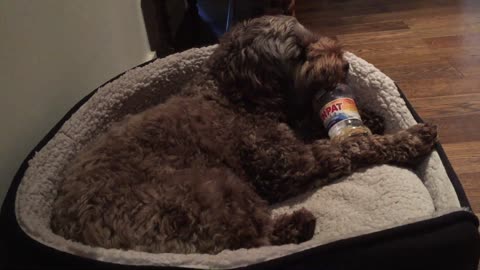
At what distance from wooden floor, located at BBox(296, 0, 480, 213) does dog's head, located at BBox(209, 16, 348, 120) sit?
773 mm

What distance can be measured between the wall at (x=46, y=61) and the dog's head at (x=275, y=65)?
56 cm

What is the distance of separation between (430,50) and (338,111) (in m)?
1.54

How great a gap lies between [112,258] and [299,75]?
2.92 ft

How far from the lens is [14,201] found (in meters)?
1.42

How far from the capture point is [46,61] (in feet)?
5.82

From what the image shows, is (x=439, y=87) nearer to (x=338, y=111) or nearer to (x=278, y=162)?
(x=338, y=111)

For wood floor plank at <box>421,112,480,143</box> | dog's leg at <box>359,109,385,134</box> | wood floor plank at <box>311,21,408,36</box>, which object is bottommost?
wood floor plank at <box>421,112,480,143</box>

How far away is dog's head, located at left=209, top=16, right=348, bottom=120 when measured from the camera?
1748 millimetres

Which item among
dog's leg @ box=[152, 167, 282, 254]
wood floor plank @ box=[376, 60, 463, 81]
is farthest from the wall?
wood floor plank @ box=[376, 60, 463, 81]

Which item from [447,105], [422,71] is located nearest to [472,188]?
[447,105]

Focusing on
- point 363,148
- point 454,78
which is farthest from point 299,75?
point 454,78

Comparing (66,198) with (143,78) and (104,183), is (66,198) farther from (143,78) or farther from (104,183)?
(143,78)

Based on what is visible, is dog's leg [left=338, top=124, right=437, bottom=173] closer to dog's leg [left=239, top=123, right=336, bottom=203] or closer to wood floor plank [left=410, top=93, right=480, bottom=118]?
dog's leg [left=239, top=123, right=336, bottom=203]

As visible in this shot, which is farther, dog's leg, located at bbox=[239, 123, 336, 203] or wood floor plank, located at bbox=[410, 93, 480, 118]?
wood floor plank, located at bbox=[410, 93, 480, 118]
